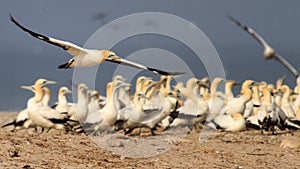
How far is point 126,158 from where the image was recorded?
10.1 m

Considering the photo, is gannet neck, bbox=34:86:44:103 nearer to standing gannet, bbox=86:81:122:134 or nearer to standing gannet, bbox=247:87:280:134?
standing gannet, bbox=86:81:122:134

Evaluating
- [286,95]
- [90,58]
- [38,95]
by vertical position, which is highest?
[286,95]

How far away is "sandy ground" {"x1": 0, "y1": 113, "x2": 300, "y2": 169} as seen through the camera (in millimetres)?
8969

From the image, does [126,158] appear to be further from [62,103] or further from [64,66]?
[62,103]

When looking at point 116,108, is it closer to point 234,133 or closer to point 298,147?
point 234,133

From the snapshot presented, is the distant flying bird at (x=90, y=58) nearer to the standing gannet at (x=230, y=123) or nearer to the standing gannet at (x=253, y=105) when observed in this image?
the standing gannet at (x=230, y=123)

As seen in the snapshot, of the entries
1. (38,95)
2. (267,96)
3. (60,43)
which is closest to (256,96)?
(267,96)

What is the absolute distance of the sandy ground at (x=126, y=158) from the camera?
8.97 meters

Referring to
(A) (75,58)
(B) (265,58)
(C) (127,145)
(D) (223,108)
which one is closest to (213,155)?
(C) (127,145)

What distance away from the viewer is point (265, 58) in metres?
5.52

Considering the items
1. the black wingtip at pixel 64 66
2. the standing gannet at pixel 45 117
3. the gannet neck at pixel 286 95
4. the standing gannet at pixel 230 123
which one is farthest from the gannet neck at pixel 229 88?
the black wingtip at pixel 64 66

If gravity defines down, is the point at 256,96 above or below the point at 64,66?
above

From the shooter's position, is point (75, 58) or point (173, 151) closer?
point (75, 58)

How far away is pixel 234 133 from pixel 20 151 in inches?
332
